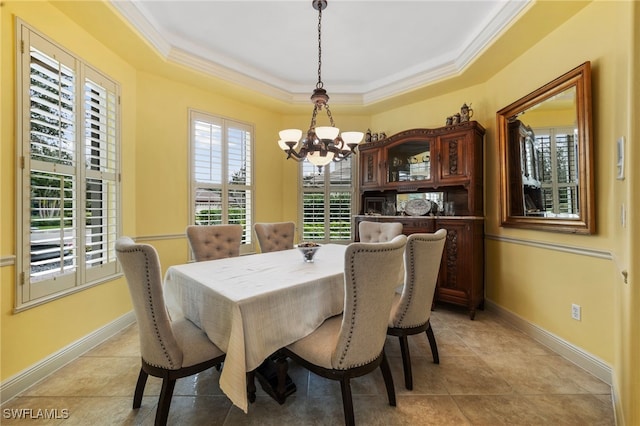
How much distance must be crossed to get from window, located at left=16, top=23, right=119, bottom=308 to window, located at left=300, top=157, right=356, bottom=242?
8.10 feet

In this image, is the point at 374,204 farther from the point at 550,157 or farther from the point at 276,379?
the point at 276,379

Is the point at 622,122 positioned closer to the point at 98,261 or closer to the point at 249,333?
the point at 249,333

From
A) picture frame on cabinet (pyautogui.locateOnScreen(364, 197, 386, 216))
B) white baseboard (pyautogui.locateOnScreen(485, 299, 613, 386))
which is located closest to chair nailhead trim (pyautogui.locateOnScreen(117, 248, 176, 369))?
white baseboard (pyautogui.locateOnScreen(485, 299, 613, 386))

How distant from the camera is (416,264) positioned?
5.67ft

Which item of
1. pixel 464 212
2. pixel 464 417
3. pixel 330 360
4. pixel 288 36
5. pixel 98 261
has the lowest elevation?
pixel 464 417

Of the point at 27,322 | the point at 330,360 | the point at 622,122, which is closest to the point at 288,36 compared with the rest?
the point at 622,122

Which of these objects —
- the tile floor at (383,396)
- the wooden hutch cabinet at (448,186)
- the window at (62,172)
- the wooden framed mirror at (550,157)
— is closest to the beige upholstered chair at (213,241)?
the window at (62,172)

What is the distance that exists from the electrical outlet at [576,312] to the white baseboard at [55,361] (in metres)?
4.02

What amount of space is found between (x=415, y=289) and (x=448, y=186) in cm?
198

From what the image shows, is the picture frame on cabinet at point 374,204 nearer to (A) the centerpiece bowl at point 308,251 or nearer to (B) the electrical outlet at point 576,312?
(A) the centerpiece bowl at point 308,251

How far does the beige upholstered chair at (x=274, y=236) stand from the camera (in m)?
2.93

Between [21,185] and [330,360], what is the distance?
2300mm

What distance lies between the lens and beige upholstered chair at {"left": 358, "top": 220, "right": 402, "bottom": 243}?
2.86 m

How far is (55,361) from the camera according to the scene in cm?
199
